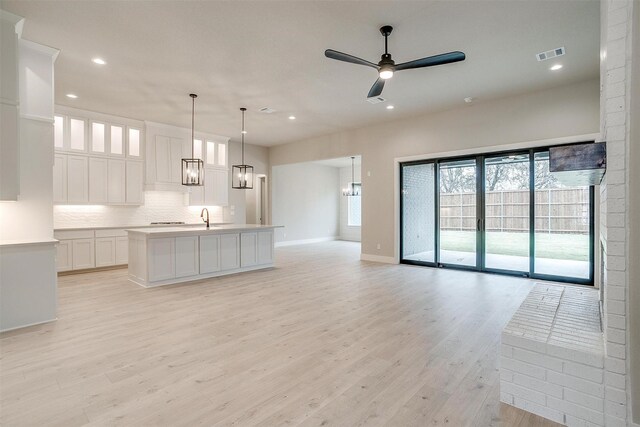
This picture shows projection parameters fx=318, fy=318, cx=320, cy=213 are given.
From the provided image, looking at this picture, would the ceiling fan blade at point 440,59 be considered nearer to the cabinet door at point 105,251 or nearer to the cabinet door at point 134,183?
the cabinet door at point 134,183

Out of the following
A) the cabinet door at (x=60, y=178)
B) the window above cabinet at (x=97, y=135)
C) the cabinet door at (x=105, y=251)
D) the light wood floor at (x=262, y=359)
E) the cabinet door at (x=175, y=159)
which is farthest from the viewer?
the cabinet door at (x=175, y=159)

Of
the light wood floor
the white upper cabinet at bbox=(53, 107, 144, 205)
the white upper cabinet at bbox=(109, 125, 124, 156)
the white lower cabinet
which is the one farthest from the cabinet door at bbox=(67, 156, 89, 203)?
the white lower cabinet

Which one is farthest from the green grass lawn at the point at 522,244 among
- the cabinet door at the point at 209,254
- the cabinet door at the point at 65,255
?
the cabinet door at the point at 65,255

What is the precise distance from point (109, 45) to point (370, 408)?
4.65 meters

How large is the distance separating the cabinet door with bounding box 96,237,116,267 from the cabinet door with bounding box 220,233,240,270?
2.53 meters

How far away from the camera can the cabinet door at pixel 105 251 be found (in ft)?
20.6

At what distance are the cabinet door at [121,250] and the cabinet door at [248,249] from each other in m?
2.51

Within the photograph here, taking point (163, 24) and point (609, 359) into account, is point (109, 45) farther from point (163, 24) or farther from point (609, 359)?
point (609, 359)

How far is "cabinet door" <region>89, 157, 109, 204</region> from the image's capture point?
6.37 meters

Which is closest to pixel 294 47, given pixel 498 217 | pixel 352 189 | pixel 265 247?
pixel 265 247

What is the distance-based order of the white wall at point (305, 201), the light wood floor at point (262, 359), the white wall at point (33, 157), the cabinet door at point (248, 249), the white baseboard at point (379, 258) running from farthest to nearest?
the white wall at point (305, 201) < the white baseboard at point (379, 258) < the cabinet door at point (248, 249) < the white wall at point (33, 157) < the light wood floor at point (262, 359)

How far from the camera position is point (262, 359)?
8.50ft

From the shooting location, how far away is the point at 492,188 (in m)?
5.86

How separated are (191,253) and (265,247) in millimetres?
1565
